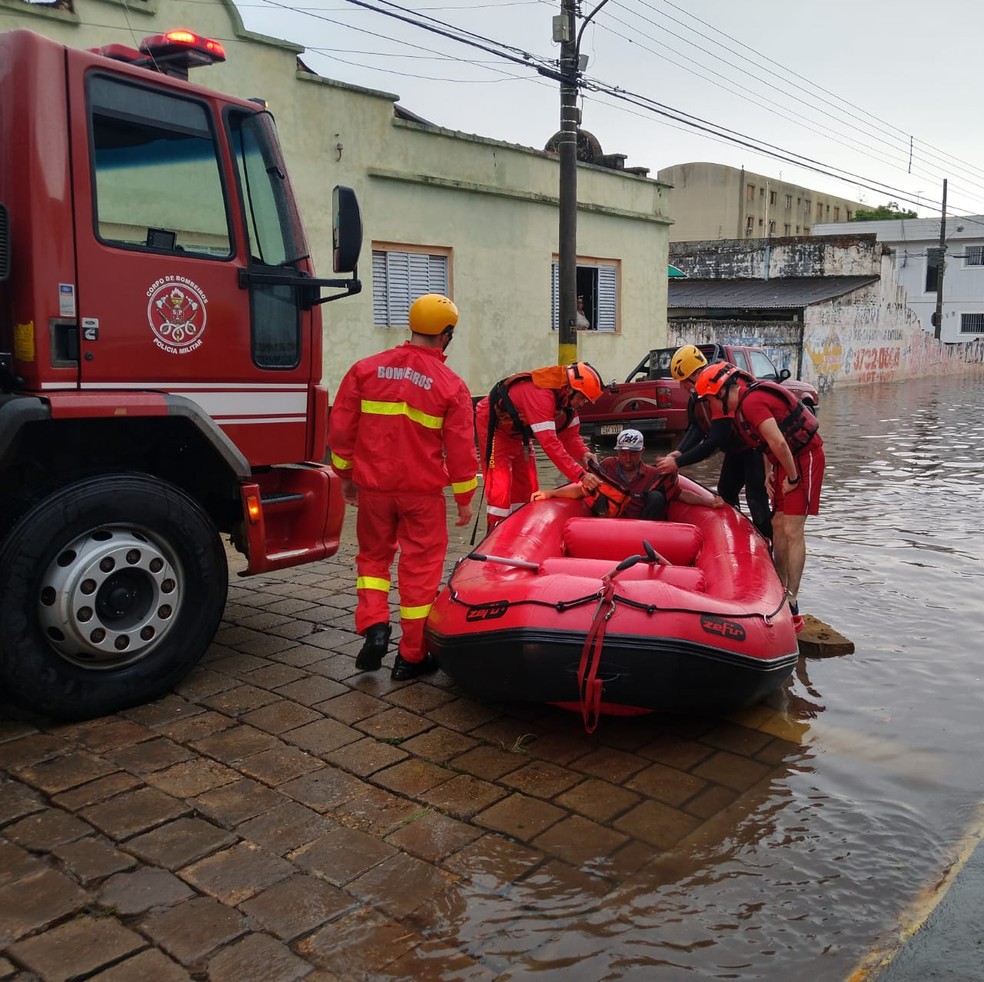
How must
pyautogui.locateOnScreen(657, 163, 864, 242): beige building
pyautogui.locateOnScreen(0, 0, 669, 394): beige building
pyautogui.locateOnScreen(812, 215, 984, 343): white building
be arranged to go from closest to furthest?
pyautogui.locateOnScreen(0, 0, 669, 394): beige building, pyautogui.locateOnScreen(812, 215, 984, 343): white building, pyautogui.locateOnScreen(657, 163, 864, 242): beige building

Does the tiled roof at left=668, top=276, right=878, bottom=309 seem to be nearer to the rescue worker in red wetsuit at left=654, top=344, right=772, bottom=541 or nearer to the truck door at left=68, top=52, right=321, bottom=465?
the rescue worker in red wetsuit at left=654, top=344, right=772, bottom=541

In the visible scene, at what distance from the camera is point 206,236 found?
485cm

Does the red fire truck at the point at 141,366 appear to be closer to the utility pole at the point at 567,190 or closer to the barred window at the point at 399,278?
the barred window at the point at 399,278

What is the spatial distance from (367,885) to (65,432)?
2663 millimetres

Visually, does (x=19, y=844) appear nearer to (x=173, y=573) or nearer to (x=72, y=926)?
(x=72, y=926)

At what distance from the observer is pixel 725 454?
278 inches

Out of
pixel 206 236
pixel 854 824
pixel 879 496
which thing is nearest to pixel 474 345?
pixel 879 496

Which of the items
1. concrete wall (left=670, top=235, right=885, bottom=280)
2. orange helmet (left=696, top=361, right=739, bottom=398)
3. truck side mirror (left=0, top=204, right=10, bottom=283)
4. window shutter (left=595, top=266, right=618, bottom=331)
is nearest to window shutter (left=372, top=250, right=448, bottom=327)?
window shutter (left=595, top=266, right=618, bottom=331)

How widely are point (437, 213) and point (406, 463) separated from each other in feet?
35.0

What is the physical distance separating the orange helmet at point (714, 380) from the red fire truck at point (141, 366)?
2.52m

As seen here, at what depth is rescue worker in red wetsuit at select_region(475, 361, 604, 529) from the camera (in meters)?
7.05

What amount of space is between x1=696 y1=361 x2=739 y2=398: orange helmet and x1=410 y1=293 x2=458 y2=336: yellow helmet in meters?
2.00

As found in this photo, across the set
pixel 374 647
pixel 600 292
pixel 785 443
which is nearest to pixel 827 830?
pixel 374 647

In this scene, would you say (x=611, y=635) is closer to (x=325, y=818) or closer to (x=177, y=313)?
(x=325, y=818)
